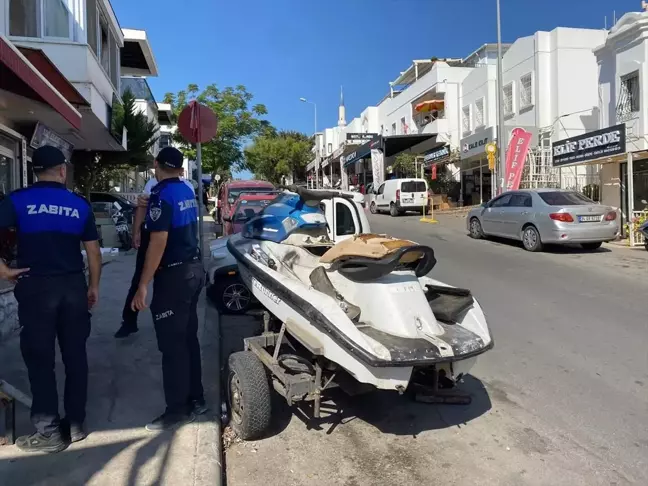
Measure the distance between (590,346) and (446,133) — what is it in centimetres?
2584

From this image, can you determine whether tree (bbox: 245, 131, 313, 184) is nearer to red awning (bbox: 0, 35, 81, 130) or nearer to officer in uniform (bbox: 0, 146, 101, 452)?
red awning (bbox: 0, 35, 81, 130)

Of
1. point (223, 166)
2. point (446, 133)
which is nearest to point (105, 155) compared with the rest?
point (223, 166)

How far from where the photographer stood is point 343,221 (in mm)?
6984

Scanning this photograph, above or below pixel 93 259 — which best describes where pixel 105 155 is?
above

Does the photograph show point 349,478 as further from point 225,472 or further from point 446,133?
point 446,133

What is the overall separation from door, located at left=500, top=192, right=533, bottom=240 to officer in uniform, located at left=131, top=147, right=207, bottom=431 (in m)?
11.0

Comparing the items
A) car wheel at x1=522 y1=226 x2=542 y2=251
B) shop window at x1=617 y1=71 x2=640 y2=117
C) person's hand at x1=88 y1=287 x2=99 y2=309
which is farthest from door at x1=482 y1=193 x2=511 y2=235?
person's hand at x1=88 y1=287 x2=99 y2=309

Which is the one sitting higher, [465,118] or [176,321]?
[465,118]

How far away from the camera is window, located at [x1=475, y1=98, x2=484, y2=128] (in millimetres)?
26703

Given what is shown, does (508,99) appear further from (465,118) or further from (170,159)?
(170,159)

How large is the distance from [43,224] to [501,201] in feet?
43.2

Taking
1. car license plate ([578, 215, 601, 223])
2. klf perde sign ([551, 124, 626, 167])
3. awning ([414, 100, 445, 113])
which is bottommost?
car license plate ([578, 215, 601, 223])

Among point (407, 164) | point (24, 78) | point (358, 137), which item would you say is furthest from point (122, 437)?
point (358, 137)

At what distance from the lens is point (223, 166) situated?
28906 millimetres
